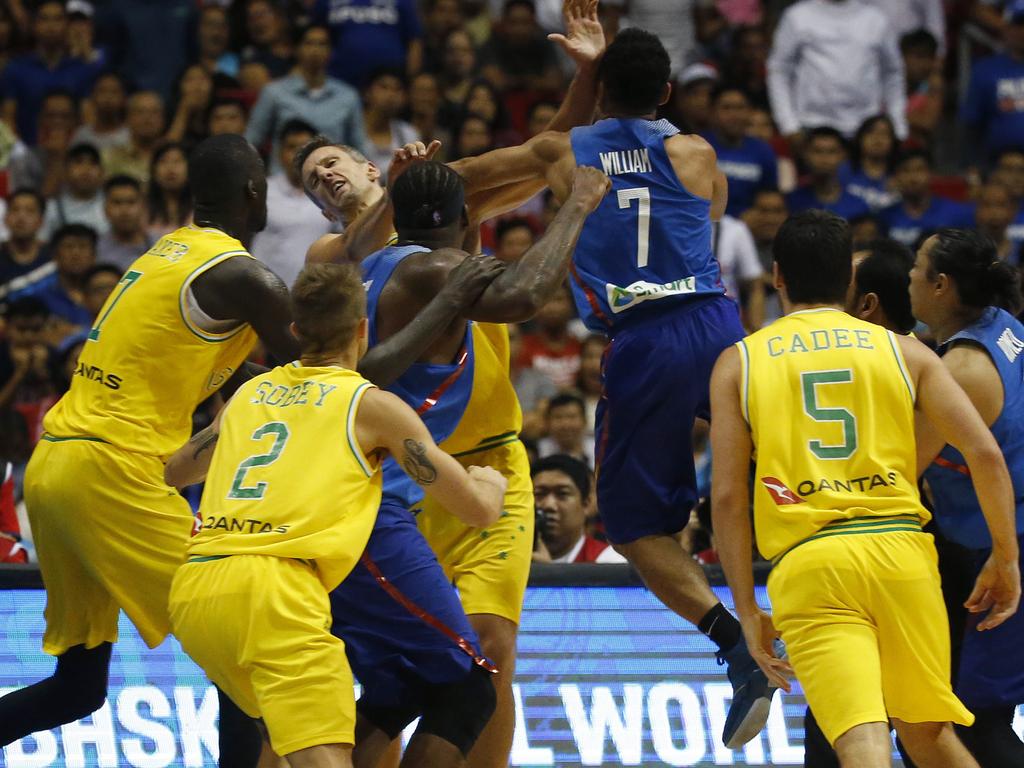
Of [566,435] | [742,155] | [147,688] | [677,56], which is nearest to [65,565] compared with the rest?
[147,688]

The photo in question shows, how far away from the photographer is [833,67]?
13172 mm

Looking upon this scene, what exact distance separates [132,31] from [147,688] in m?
8.72

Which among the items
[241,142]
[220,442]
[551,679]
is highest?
[241,142]

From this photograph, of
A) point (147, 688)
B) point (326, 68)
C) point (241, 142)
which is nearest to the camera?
point (241, 142)

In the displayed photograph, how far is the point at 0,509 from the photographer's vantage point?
787cm

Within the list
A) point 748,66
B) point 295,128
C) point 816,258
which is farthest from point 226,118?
point 816,258

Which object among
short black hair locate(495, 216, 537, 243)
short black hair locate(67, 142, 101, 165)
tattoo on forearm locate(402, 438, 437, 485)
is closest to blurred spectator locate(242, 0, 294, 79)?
short black hair locate(67, 142, 101, 165)

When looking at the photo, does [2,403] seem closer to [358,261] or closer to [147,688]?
[147,688]

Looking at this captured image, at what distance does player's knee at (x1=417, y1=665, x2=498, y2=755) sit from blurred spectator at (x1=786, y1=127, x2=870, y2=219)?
7.61 metres

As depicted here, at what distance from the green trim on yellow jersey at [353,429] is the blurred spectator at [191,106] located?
317 inches

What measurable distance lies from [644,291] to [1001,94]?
8.29m

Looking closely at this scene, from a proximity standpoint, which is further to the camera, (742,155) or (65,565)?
(742,155)

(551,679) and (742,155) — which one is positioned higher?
(742,155)

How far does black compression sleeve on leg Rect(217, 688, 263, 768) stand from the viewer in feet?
18.2
